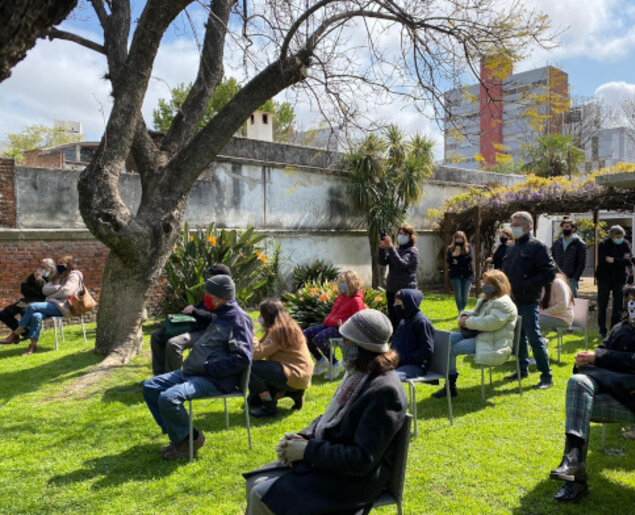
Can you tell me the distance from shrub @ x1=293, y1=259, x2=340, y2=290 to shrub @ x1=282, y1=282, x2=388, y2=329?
4.98 m

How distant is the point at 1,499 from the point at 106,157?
4317mm

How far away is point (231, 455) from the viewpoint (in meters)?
4.33

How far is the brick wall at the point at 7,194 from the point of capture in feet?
31.7

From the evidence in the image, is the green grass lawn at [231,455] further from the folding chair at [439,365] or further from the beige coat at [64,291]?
the beige coat at [64,291]

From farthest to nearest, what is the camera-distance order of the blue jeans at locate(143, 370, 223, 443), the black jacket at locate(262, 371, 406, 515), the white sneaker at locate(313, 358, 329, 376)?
the white sneaker at locate(313, 358, 329, 376), the blue jeans at locate(143, 370, 223, 443), the black jacket at locate(262, 371, 406, 515)

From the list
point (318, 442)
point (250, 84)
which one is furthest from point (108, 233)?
point (318, 442)

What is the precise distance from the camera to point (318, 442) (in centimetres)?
262

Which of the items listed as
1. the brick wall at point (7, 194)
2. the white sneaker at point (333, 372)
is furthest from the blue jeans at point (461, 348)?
the brick wall at point (7, 194)

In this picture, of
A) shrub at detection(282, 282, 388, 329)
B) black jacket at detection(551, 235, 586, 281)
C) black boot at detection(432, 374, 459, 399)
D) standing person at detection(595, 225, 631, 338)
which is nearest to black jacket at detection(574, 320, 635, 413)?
black boot at detection(432, 374, 459, 399)

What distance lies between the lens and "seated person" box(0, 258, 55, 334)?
28.7ft

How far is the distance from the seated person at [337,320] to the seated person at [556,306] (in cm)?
243

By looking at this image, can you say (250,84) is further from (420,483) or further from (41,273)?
(420,483)

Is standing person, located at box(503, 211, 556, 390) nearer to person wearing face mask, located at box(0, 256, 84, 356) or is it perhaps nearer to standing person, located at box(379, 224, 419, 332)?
standing person, located at box(379, 224, 419, 332)

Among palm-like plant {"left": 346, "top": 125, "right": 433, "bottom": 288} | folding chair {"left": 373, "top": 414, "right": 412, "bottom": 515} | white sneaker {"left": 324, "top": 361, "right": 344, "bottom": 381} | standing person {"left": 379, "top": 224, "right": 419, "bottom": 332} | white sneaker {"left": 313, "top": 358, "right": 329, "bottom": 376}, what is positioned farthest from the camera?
palm-like plant {"left": 346, "top": 125, "right": 433, "bottom": 288}
